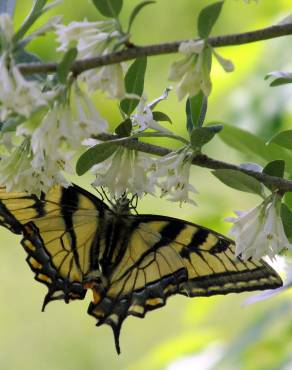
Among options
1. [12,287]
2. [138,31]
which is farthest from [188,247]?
[12,287]

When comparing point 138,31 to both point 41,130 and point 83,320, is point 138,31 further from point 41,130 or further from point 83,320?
point 83,320

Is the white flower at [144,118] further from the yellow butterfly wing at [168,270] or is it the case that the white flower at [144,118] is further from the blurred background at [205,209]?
the yellow butterfly wing at [168,270]

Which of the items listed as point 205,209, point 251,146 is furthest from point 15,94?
point 205,209

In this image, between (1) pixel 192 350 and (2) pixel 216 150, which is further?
(2) pixel 216 150

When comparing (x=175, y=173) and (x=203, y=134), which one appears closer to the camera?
(x=203, y=134)

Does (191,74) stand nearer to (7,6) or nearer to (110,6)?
(110,6)

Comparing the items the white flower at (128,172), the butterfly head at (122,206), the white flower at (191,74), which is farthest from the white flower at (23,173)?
the butterfly head at (122,206)
